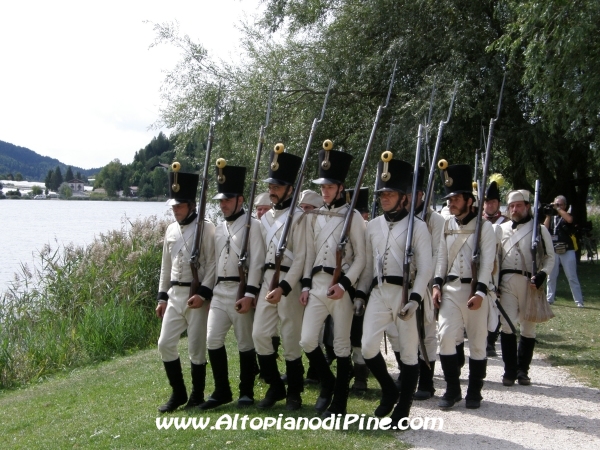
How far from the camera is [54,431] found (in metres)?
7.85

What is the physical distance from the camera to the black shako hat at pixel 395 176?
7016 millimetres

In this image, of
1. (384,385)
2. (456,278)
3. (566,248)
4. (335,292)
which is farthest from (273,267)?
(566,248)

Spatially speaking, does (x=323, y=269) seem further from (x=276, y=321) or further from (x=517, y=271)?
(x=517, y=271)

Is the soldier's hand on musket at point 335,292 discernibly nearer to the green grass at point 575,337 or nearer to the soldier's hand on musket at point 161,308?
the soldier's hand on musket at point 161,308

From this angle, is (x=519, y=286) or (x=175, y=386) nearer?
(x=175, y=386)

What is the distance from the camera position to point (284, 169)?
7.65 meters

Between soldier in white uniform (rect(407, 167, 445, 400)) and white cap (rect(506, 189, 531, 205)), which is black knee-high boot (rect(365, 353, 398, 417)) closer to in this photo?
soldier in white uniform (rect(407, 167, 445, 400))

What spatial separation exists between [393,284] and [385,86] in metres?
11.8

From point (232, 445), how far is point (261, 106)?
1321 cm

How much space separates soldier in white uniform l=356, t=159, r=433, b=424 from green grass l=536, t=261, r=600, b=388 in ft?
9.89

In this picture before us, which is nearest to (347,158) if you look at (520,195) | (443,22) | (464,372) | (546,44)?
(520,195)

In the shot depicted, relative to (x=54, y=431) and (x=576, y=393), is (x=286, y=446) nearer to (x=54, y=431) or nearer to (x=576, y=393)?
(x=54, y=431)

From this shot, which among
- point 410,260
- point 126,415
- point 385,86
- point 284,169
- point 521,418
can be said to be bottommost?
point 126,415

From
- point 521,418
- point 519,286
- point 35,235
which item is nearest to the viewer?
point 521,418
